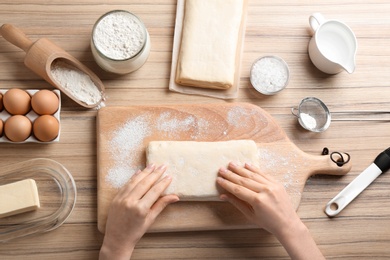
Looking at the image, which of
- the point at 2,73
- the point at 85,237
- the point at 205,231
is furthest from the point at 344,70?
the point at 2,73

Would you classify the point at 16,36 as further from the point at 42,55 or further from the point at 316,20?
the point at 316,20

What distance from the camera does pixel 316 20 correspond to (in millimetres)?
1335

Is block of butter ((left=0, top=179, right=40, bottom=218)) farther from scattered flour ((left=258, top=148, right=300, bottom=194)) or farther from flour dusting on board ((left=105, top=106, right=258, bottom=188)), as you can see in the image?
scattered flour ((left=258, top=148, right=300, bottom=194))

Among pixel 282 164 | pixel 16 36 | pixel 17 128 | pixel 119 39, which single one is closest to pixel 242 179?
pixel 282 164

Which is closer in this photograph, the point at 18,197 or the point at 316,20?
the point at 18,197

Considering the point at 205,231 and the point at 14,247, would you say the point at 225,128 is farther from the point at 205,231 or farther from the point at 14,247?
the point at 14,247

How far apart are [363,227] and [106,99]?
81 centimetres

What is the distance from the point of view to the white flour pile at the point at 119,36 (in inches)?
48.9

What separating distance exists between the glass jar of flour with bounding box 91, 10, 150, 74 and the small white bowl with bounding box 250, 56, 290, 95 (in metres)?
0.32

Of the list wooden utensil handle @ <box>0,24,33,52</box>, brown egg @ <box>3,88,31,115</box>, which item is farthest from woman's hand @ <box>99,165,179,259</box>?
wooden utensil handle @ <box>0,24,33,52</box>

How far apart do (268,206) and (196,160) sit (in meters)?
0.22

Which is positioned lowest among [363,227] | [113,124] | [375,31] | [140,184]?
→ [363,227]

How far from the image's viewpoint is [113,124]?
129cm

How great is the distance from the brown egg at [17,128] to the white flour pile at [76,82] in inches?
5.6
